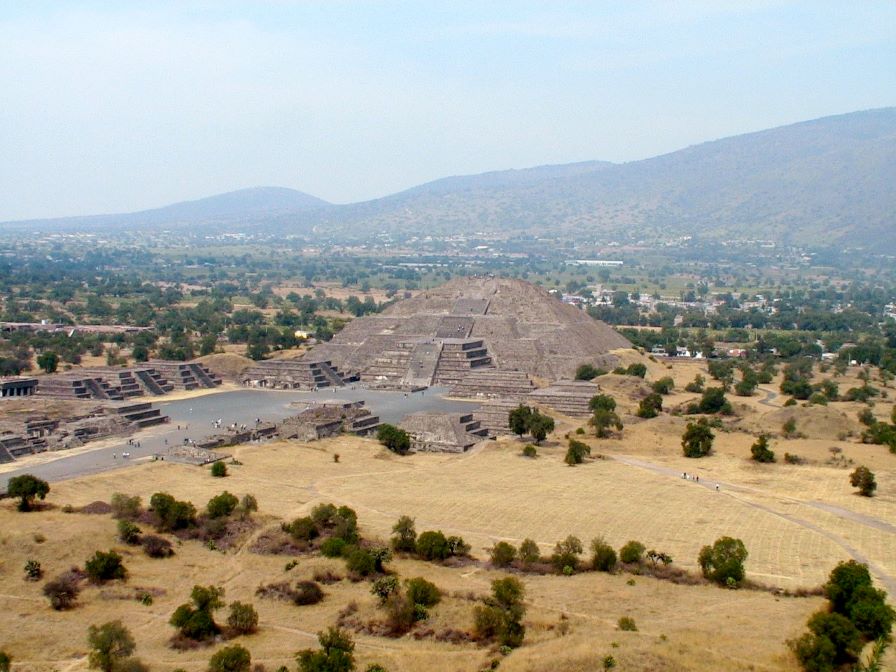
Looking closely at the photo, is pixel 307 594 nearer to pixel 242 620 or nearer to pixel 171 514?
pixel 242 620

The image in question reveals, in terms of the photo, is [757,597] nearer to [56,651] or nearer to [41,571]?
[56,651]

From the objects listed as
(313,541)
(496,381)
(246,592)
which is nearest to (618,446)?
(496,381)

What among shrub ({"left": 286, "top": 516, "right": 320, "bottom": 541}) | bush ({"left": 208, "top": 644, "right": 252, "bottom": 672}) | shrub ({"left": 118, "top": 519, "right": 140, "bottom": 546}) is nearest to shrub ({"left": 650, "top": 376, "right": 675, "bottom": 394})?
shrub ({"left": 286, "top": 516, "right": 320, "bottom": 541})

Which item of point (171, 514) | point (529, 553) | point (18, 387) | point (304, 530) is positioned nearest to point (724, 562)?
point (529, 553)

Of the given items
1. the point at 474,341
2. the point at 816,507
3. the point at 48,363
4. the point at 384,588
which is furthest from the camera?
the point at 474,341

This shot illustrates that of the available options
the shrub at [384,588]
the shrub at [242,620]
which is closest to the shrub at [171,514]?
the shrub at [242,620]
